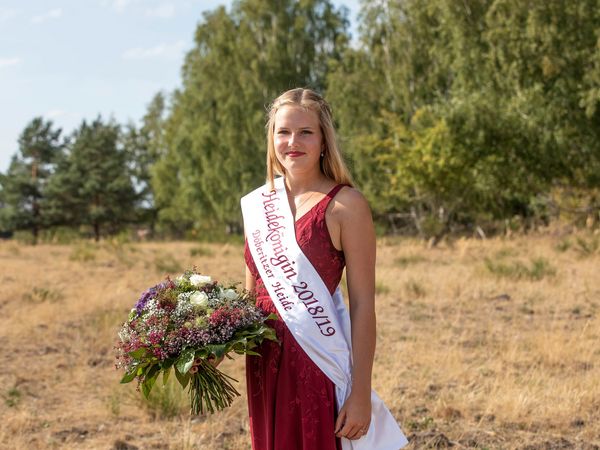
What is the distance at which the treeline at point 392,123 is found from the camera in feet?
65.7

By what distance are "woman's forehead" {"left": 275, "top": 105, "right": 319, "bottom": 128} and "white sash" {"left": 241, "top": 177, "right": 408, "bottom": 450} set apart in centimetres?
29

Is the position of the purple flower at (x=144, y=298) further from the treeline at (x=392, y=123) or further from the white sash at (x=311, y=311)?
the treeline at (x=392, y=123)

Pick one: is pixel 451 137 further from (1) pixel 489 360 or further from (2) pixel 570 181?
(1) pixel 489 360

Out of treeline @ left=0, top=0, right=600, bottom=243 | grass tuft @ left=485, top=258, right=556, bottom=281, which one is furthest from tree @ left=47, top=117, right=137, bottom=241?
grass tuft @ left=485, top=258, right=556, bottom=281

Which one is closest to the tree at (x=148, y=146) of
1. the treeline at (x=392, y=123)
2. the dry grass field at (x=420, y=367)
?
the treeline at (x=392, y=123)

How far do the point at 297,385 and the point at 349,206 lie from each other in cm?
63

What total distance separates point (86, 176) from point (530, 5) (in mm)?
29035

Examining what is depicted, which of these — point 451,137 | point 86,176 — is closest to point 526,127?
point 451,137

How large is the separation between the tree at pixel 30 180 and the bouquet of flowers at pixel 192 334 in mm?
38027

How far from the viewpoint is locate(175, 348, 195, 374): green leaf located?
2385 mm

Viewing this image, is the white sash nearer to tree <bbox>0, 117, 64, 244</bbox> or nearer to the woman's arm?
the woman's arm

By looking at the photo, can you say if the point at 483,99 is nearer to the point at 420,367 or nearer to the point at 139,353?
the point at 420,367

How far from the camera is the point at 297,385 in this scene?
2.53m

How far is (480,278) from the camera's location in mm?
11516
